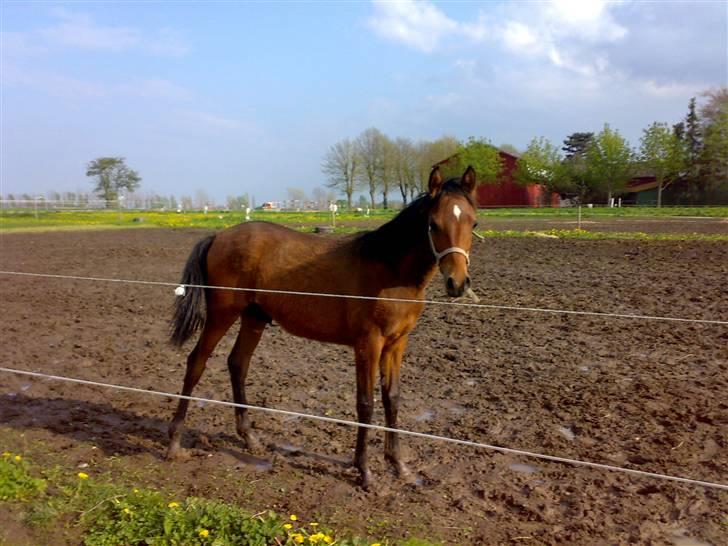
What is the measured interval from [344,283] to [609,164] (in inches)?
1994

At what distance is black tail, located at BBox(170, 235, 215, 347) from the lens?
4.98 metres

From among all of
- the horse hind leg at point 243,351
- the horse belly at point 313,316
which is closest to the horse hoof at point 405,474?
the horse belly at point 313,316

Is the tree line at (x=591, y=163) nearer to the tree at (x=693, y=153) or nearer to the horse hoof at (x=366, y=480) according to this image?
the tree at (x=693, y=153)

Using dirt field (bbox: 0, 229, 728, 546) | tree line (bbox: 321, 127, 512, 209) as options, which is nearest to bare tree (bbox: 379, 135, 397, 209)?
tree line (bbox: 321, 127, 512, 209)

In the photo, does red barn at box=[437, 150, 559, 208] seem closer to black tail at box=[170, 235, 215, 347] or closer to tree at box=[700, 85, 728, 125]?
tree at box=[700, 85, 728, 125]

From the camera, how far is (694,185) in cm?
4306

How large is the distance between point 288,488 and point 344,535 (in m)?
0.85

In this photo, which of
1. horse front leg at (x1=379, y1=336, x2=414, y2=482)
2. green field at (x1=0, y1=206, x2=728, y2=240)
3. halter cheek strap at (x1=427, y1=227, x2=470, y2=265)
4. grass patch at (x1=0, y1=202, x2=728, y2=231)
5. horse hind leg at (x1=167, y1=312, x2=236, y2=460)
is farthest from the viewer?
grass patch at (x1=0, y1=202, x2=728, y2=231)

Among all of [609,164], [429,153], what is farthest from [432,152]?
[609,164]

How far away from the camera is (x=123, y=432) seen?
5121 millimetres

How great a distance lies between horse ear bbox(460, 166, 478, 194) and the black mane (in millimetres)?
42

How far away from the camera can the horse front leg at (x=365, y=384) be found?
4234 mm

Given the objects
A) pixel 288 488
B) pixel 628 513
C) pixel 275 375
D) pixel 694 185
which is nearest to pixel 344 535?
pixel 288 488

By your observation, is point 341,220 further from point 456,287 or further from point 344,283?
point 456,287
